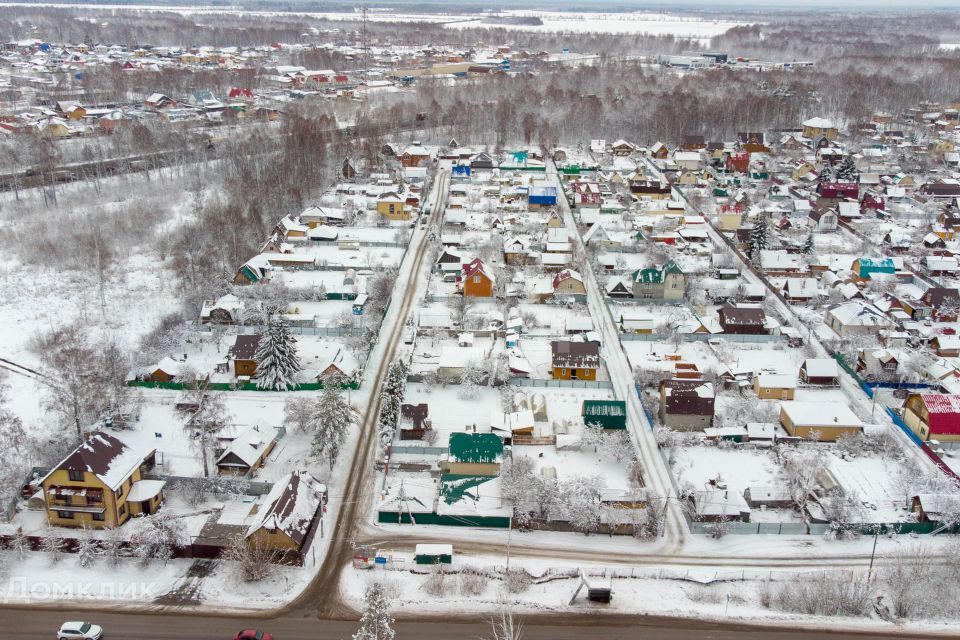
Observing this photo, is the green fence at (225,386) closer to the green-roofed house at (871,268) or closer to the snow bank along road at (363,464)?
the snow bank along road at (363,464)

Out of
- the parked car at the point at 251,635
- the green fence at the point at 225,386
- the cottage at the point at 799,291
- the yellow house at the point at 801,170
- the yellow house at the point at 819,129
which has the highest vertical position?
the yellow house at the point at 819,129

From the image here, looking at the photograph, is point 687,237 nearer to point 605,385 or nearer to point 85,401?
point 605,385

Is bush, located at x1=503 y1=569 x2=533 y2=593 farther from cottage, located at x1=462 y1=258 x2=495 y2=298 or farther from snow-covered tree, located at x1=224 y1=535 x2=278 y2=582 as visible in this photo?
cottage, located at x1=462 y1=258 x2=495 y2=298

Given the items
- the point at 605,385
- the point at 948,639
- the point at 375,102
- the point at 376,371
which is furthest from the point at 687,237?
the point at 375,102

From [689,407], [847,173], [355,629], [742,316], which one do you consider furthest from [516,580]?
[847,173]

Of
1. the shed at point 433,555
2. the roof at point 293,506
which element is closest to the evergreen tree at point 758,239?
the shed at point 433,555

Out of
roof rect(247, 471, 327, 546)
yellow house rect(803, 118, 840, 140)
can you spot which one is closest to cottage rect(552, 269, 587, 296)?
roof rect(247, 471, 327, 546)
